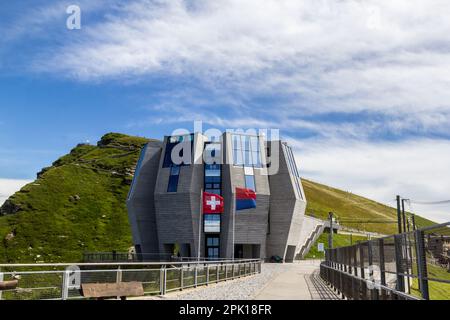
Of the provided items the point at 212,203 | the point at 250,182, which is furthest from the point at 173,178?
the point at 212,203

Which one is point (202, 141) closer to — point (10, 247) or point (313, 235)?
point (313, 235)

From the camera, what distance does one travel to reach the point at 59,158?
175000 millimetres

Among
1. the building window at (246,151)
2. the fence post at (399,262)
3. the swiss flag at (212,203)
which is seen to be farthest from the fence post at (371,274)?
the building window at (246,151)

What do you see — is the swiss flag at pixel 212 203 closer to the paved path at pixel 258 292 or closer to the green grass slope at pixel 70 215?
the paved path at pixel 258 292

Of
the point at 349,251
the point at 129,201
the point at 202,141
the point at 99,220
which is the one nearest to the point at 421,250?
the point at 349,251

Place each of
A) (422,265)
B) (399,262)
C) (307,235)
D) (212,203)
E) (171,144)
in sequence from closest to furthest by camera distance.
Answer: (422,265), (399,262), (212,203), (171,144), (307,235)

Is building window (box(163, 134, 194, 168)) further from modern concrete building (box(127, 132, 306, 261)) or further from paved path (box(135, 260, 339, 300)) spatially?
paved path (box(135, 260, 339, 300))

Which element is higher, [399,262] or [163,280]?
[399,262]

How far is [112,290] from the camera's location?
41.7 ft

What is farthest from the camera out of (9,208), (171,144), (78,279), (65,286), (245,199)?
(9,208)

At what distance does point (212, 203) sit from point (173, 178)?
1232cm

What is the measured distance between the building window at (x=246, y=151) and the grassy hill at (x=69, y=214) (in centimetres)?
4029

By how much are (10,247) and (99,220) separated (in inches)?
829

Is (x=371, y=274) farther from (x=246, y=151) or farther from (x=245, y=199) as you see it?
(x=246, y=151)
